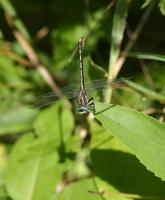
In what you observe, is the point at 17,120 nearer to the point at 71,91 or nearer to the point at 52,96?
the point at 52,96

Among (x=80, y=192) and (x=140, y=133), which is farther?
(x=80, y=192)

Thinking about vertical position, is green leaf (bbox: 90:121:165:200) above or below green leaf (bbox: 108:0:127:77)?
below

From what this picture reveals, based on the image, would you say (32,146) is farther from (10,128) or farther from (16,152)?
(10,128)

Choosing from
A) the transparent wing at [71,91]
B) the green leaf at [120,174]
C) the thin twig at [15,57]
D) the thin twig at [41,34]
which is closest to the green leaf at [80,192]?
the green leaf at [120,174]

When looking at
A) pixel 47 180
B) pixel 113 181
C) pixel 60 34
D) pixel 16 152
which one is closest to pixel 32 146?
pixel 16 152

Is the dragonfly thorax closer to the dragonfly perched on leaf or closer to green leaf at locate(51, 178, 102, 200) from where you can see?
the dragonfly perched on leaf

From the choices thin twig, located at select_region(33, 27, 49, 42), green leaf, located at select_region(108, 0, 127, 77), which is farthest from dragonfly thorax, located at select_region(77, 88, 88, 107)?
thin twig, located at select_region(33, 27, 49, 42)

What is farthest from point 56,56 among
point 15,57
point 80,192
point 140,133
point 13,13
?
point 140,133
